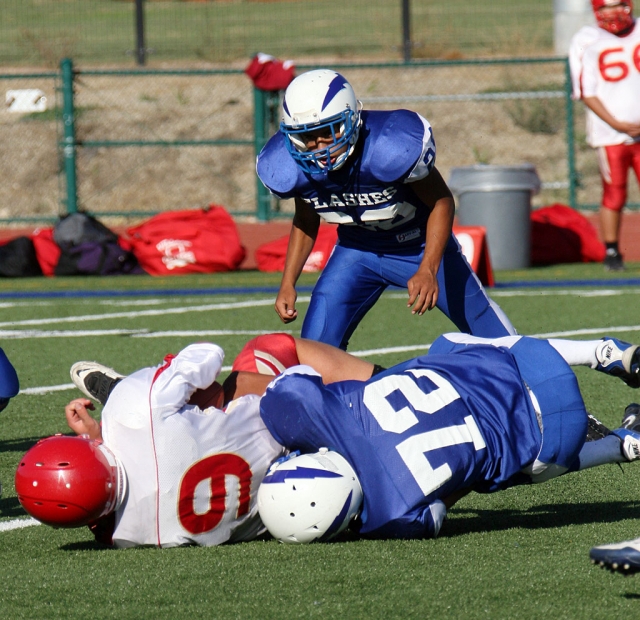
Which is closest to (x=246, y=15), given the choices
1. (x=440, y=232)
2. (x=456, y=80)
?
(x=456, y=80)

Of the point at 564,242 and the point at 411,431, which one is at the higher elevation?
the point at 411,431

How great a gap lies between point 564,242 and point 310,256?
240 cm

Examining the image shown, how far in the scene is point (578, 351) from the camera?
4324mm

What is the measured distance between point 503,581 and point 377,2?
31050mm

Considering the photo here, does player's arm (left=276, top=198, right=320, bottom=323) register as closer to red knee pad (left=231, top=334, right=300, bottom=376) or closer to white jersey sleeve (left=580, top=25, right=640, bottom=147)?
red knee pad (left=231, top=334, right=300, bottom=376)

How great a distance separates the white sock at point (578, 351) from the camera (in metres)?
4.32

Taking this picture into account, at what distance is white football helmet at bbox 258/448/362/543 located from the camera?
354 centimetres

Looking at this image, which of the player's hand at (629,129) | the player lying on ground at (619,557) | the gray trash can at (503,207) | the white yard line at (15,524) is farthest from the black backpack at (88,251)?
the player lying on ground at (619,557)

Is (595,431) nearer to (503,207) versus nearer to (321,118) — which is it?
(321,118)

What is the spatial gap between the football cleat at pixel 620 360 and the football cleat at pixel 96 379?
5.25 ft

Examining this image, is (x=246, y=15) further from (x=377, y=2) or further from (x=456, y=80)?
(x=456, y=80)

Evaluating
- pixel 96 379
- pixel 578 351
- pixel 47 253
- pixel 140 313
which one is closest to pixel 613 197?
pixel 140 313

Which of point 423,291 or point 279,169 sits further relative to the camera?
point 279,169

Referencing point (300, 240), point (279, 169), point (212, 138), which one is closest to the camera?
point (279, 169)
